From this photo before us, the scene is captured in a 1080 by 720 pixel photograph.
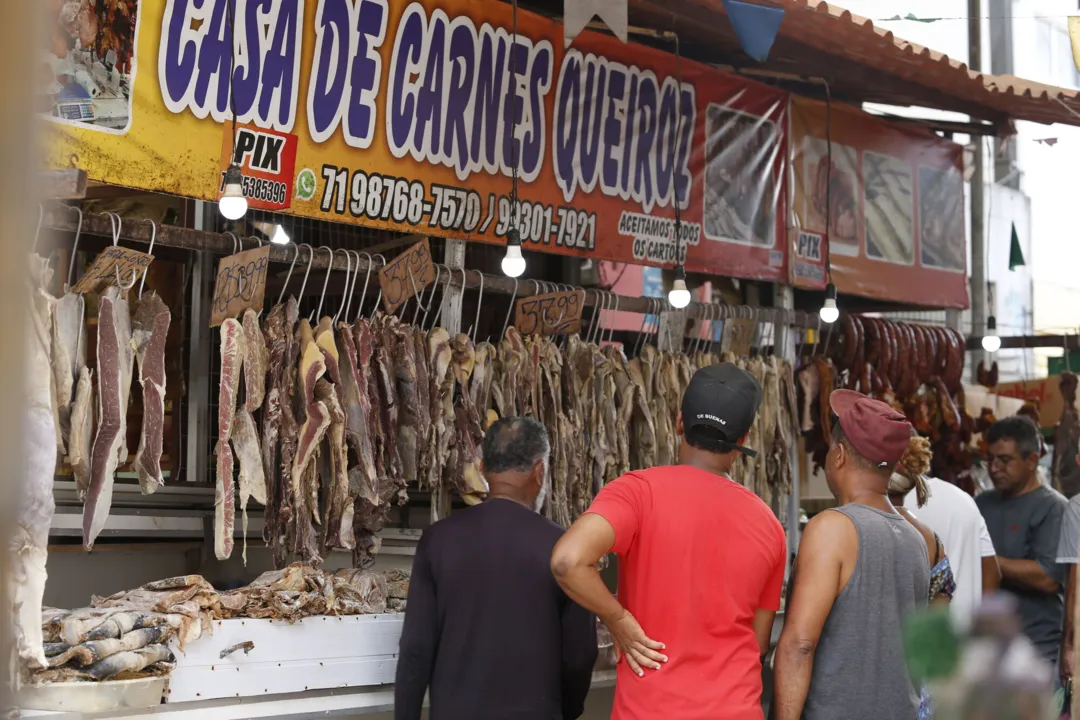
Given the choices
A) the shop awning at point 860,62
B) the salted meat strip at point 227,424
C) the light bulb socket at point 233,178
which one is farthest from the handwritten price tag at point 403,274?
the shop awning at point 860,62

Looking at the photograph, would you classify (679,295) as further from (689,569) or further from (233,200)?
(689,569)

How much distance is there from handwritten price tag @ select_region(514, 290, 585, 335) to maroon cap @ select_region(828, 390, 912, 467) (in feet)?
8.12

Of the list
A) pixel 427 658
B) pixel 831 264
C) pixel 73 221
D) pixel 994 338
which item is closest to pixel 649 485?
pixel 427 658

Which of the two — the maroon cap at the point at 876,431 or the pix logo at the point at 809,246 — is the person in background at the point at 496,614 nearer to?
the maroon cap at the point at 876,431

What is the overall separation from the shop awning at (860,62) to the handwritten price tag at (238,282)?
8.68 feet

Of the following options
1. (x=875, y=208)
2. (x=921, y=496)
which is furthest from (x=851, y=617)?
(x=875, y=208)

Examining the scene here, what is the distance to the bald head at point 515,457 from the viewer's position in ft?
14.1

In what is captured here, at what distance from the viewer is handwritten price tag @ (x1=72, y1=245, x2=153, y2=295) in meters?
4.47

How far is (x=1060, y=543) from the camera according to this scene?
5.96 m

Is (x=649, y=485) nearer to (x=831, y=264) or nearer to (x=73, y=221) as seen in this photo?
(x=73, y=221)

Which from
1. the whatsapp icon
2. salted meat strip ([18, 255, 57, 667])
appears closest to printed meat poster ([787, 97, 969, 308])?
the whatsapp icon

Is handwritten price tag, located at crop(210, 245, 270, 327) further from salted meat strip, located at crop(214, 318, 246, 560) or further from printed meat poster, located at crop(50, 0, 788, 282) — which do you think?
printed meat poster, located at crop(50, 0, 788, 282)

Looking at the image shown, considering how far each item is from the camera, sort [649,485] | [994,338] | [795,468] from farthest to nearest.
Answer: [994,338], [795,468], [649,485]

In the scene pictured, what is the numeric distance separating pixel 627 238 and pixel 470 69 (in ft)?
4.50
